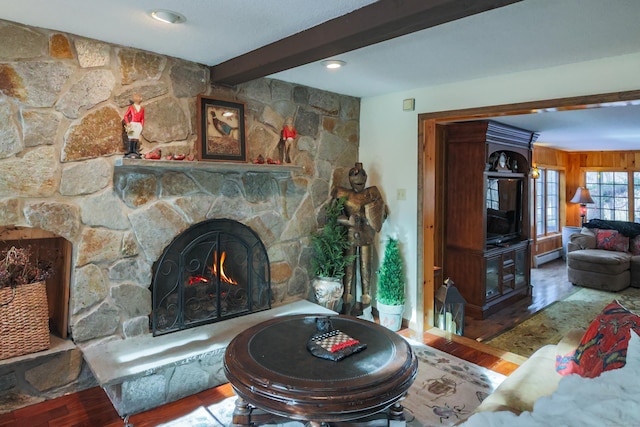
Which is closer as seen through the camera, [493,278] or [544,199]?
[493,278]

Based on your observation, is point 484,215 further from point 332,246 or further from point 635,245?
point 635,245

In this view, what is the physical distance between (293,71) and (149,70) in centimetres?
105

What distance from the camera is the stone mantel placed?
8.21 feet

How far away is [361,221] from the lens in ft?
12.5

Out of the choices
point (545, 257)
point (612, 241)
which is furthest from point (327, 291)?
point (545, 257)

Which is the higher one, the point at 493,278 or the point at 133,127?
the point at 133,127

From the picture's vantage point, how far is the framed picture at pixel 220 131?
298 cm

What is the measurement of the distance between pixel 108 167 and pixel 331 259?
1965 millimetres

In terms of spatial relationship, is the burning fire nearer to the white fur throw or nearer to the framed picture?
the framed picture

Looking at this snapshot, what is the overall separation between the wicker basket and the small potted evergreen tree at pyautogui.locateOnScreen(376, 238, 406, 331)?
8.53 feet

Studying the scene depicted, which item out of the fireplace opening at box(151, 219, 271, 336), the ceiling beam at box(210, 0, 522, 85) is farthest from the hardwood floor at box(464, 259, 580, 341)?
the ceiling beam at box(210, 0, 522, 85)

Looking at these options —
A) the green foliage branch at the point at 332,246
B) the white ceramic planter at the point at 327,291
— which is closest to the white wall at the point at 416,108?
the green foliage branch at the point at 332,246

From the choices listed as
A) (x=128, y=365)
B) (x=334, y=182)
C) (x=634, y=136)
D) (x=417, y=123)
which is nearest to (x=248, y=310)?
(x=128, y=365)

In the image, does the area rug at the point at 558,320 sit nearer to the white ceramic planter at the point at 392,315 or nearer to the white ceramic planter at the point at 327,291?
the white ceramic planter at the point at 392,315
